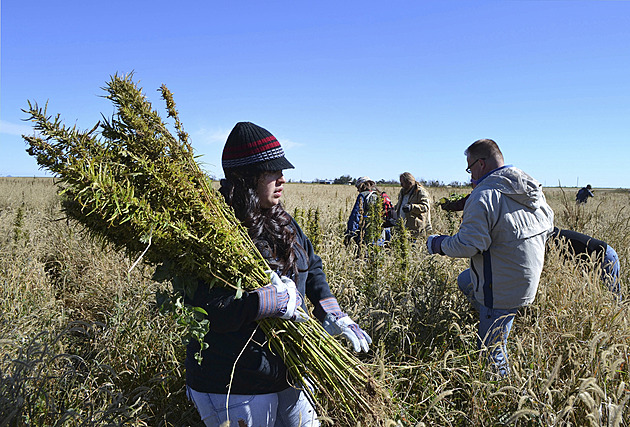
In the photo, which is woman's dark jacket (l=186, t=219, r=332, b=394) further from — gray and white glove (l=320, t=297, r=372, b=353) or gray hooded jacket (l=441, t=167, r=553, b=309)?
gray hooded jacket (l=441, t=167, r=553, b=309)

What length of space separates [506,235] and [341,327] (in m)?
1.53

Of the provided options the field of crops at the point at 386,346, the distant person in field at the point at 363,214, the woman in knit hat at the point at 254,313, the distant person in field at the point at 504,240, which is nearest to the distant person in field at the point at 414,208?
the distant person in field at the point at 363,214

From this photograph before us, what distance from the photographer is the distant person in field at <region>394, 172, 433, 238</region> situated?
6.44 meters

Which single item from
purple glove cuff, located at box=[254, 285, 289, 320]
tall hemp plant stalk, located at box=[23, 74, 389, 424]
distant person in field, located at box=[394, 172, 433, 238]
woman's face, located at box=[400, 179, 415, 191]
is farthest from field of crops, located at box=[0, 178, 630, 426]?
woman's face, located at box=[400, 179, 415, 191]

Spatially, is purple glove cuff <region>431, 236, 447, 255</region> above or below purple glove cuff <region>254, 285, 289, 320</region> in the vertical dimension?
above

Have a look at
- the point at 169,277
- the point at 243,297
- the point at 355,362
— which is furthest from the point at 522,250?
the point at 169,277

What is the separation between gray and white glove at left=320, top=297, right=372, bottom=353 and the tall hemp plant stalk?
0.81ft

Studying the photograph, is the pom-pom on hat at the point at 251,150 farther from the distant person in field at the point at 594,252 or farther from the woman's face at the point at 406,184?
the woman's face at the point at 406,184

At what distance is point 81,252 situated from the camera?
5.29 m

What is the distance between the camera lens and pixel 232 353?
5.51 feet

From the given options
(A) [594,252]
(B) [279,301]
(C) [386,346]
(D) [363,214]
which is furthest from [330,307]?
(D) [363,214]

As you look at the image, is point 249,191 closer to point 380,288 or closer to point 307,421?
point 307,421

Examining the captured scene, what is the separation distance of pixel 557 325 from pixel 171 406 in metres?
2.62

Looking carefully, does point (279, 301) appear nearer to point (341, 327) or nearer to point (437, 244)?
point (341, 327)
